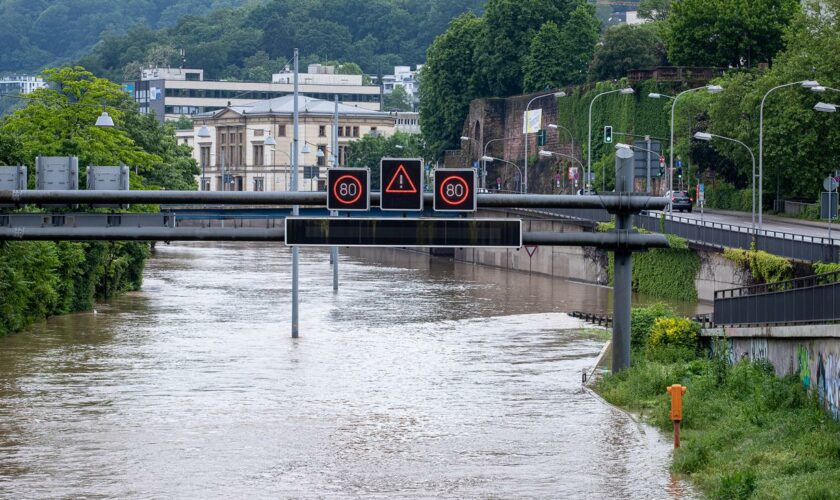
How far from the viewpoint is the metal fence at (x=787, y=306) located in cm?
3588

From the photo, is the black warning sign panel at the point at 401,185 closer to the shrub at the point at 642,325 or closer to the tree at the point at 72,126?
the shrub at the point at 642,325

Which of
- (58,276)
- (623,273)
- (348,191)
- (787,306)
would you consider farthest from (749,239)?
(348,191)

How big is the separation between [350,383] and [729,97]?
52.2m

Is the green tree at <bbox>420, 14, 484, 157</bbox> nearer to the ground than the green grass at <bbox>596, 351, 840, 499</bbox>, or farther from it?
farther from it

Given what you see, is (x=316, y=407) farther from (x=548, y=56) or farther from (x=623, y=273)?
(x=548, y=56)

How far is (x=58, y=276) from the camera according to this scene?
223 ft

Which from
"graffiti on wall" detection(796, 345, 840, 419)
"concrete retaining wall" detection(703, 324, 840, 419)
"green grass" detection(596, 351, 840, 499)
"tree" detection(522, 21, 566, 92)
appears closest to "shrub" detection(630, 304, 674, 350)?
"green grass" detection(596, 351, 840, 499)

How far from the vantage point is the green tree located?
164m

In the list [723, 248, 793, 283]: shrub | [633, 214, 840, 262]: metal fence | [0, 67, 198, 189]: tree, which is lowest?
[723, 248, 793, 283]: shrub

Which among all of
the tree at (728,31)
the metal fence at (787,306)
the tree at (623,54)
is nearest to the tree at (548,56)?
the tree at (623,54)

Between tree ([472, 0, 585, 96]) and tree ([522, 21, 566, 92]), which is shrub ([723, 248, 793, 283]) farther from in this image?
tree ([472, 0, 585, 96])

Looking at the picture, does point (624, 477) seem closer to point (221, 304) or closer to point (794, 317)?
point (794, 317)

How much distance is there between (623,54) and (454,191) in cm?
10330

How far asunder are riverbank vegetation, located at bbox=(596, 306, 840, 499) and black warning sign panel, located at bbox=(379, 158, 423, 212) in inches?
332
